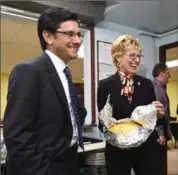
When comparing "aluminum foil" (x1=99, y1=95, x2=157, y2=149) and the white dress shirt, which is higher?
the white dress shirt

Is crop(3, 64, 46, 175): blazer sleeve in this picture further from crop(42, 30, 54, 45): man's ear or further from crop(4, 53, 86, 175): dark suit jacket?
crop(42, 30, 54, 45): man's ear

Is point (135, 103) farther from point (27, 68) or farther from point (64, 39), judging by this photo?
point (27, 68)

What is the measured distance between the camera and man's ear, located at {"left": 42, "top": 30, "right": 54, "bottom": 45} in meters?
1.11

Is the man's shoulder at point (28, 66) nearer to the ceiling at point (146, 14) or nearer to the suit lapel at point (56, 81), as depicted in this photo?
the suit lapel at point (56, 81)

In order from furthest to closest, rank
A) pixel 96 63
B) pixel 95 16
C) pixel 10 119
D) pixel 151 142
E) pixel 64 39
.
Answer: pixel 96 63, pixel 95 16, pixel 151 142, pixel 64 39, pixel 10 119

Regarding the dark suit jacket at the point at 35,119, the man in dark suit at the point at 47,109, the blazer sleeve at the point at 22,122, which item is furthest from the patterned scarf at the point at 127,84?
the blazer sleeve at the point at 22,122

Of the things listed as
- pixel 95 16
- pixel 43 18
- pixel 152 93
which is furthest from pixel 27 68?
pixel 95 16

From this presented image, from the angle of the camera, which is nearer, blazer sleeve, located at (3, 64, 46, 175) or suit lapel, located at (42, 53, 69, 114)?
blazer sleeve, located at (3, 64, 46, 175)

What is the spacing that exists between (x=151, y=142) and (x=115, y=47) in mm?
605

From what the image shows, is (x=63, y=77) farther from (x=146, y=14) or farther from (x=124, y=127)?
(x=146, y=14)

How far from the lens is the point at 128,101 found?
5.05ft

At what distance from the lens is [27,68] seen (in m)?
0.99

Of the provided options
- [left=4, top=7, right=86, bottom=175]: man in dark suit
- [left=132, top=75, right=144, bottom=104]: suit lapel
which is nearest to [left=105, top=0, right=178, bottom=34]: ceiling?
[left=132, top=75, right=144, bottom=104]: suit lapel

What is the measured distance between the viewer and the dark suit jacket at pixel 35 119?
3.11 ft
